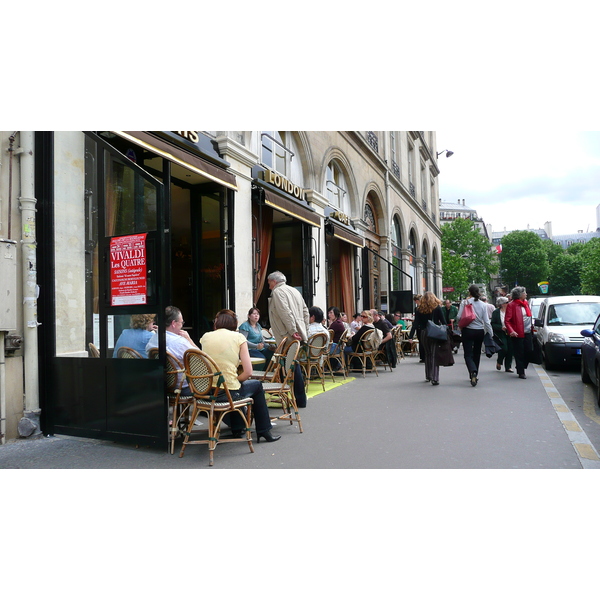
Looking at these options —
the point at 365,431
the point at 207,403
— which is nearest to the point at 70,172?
the point at 207,403

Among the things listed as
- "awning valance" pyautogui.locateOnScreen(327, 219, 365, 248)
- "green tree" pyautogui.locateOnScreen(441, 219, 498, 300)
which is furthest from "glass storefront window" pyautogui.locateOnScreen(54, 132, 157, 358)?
"green tree" pyautogui.locateOnScreen(441, 219, 498, 300)

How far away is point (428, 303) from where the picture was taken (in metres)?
9.29

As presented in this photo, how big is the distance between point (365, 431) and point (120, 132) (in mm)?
4413

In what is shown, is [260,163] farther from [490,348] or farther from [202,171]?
[490,348]

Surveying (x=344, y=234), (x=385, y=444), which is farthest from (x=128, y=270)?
(x=344, y=234)

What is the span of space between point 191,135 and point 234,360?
182 inches

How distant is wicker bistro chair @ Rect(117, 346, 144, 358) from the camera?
4.97 m

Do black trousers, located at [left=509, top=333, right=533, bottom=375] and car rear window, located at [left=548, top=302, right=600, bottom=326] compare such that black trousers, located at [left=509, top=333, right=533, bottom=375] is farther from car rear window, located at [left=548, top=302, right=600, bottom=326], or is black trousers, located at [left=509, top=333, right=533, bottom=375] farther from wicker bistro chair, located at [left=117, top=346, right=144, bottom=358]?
wicker bistro chair, located at [left=117, top=346, right=144, bottom=358]

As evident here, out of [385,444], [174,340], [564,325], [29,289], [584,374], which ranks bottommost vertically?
[385,444]

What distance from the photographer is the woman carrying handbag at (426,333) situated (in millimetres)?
8852

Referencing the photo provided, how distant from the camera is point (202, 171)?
25.3 feet

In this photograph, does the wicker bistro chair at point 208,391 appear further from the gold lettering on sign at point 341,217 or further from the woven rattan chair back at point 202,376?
the gold lettering on sign at point 341,217

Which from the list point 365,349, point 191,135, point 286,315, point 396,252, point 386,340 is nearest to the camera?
point 286,315

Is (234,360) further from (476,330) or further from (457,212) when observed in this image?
(457,212)
